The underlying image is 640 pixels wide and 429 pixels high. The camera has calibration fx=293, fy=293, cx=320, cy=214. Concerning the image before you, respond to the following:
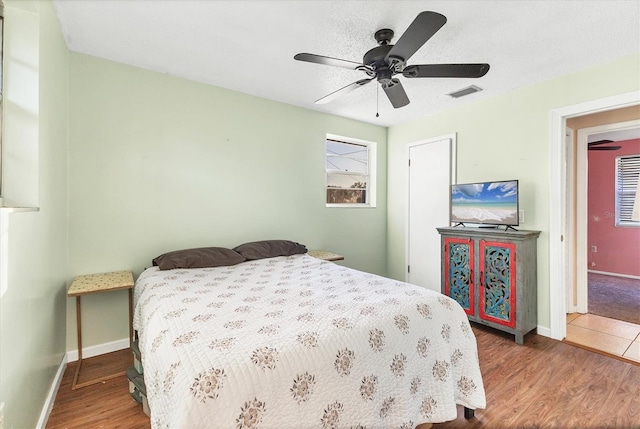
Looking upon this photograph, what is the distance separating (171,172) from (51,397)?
6.13ft

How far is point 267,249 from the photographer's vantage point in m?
3.08

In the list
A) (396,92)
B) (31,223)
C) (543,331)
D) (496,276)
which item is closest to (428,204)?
(496,276)

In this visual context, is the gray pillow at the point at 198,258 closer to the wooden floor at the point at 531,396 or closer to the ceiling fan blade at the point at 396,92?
the wooden floor at the point at 531,396

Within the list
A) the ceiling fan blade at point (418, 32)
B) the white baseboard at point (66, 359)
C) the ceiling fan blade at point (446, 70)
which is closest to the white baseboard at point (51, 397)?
the white baseboard at point (66, 359)

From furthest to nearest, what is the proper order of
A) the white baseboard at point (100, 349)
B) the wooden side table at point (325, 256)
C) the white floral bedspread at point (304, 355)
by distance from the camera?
the wooden side table at point (325, 256) → the white baseboard at point (100, 349) → the white floral bedspread at point (304, 355)

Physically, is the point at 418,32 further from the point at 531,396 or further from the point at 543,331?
the point at 543,331

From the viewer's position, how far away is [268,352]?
1148 mm

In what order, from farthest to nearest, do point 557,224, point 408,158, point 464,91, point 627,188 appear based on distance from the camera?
point 627,188
point 408,158
point 464,91
point 557,224

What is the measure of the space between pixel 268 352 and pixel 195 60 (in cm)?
250

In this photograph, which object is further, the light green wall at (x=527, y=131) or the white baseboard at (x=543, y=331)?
the white baseboard at (x=543, y=331)

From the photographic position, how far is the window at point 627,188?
4.89 m

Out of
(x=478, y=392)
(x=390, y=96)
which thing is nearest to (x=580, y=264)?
(x=478, y=392)

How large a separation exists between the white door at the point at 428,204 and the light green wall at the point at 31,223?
3.82m

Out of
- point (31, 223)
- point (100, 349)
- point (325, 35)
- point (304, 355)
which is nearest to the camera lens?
point (304, 355)
